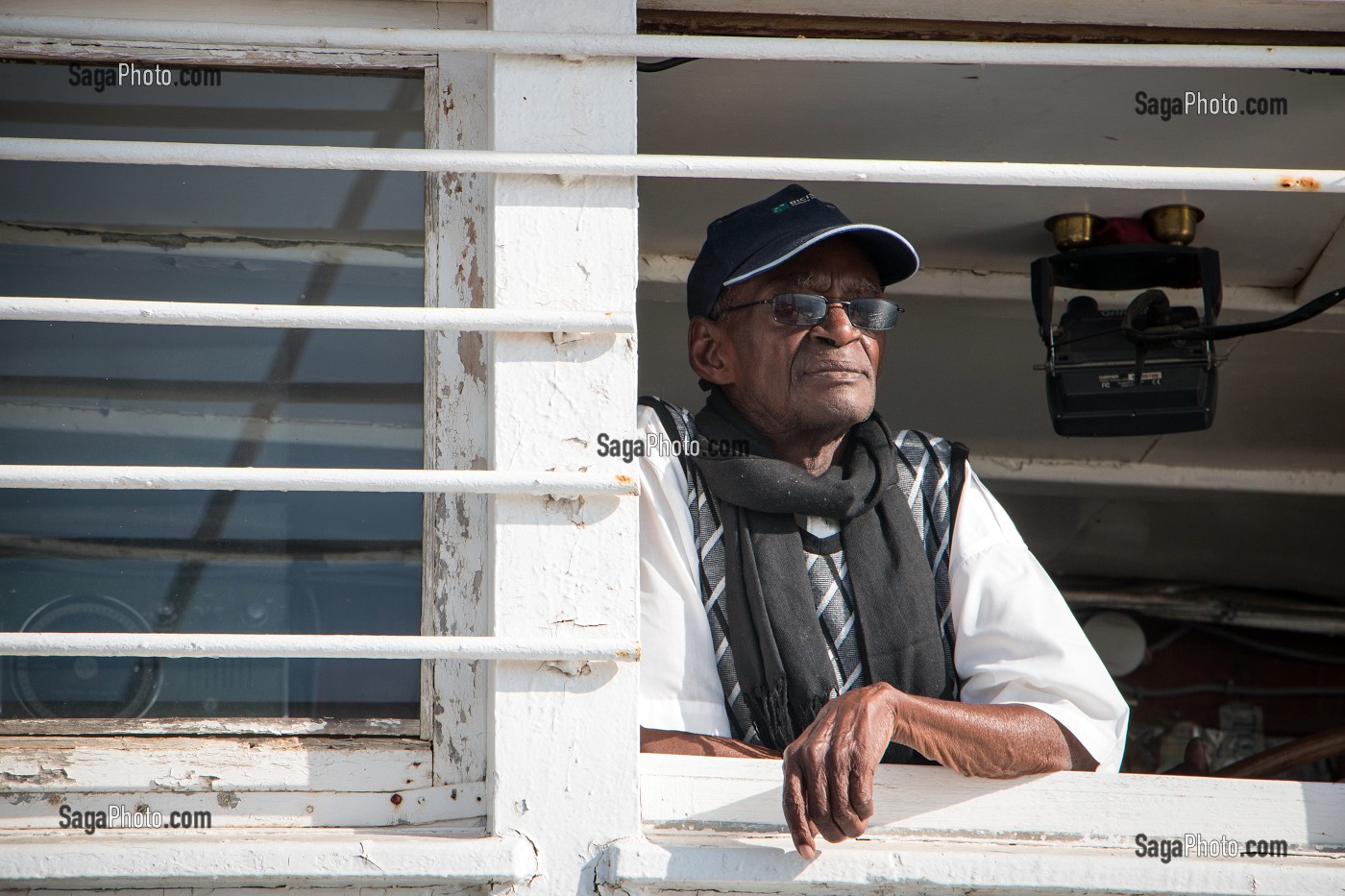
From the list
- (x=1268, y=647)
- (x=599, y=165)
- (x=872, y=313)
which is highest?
(x=599, y=165)

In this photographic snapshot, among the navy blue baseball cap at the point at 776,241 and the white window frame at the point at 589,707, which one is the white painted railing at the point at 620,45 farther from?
the navy blue baseball cap at the point at 776,241

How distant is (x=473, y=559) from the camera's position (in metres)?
1.82

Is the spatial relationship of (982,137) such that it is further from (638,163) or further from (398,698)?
(398,698)

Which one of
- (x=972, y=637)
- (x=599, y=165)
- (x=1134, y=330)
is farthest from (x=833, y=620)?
(x=1134, y=330)

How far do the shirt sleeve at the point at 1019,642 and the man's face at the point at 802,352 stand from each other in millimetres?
290

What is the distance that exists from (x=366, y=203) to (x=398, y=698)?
2.49 ft

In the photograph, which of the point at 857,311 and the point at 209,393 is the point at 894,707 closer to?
the point at 857,311

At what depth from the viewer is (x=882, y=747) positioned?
1693 millimetres

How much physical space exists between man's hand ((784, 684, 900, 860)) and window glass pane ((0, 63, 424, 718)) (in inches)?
21.6

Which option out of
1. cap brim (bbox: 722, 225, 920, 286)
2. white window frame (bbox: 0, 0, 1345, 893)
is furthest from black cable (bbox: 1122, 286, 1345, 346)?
white window frame (bbox: 0, 0, 1345, 893)

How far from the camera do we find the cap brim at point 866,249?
90.2 inches

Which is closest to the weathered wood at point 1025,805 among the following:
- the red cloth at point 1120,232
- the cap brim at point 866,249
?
the cap brim at point 866,249

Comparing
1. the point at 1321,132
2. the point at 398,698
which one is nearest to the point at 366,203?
the point at 398,698

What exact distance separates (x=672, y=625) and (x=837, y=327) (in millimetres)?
635
